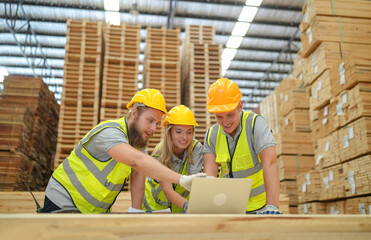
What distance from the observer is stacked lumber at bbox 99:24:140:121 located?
7922 millimetres

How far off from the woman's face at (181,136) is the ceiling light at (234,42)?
11.9 metres

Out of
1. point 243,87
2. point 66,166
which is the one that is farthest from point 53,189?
point 243,87

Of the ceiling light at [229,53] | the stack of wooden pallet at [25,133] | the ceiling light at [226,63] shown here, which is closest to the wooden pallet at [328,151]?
the stack of wooden pallet at [25,133]

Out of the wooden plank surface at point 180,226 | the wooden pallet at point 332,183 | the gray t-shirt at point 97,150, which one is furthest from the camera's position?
the wooden pallet at point 332,183

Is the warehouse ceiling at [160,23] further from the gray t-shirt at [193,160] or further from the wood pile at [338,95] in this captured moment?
the gray t-shirt at [193,160]

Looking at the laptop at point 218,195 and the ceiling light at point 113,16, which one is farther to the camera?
the ceiling light at point 113,16

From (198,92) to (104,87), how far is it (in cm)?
A: 237

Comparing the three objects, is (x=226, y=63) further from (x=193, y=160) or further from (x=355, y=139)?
(x=193, y=160)

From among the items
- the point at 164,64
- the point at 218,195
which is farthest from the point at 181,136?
the point at 164,64

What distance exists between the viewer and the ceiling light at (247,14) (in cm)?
1309

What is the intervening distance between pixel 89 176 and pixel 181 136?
1.17 meters

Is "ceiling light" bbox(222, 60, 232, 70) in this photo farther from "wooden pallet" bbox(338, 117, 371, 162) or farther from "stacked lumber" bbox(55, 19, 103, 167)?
"wooden pallet" bbox(338, 117, 371, 162)

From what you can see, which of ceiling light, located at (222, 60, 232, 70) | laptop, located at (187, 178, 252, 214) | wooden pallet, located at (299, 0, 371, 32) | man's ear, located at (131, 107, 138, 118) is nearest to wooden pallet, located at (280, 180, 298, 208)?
wooden pallet, located at (299, 0, 371, 32)

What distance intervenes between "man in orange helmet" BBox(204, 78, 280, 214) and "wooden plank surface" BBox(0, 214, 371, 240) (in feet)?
4.02
